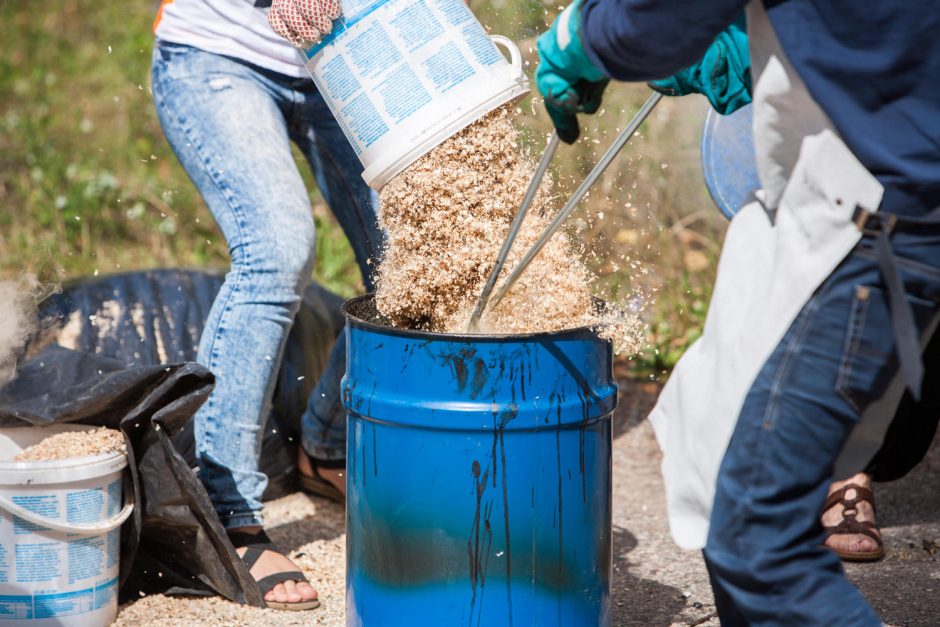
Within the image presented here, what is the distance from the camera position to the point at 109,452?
233cm

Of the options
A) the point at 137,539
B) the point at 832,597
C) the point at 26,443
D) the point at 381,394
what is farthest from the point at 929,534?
the point at 26,443

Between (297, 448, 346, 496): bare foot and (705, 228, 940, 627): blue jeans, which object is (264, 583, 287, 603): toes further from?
(705, 228, 940, 627): blue jeans

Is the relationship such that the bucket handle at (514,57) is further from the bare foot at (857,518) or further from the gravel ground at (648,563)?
the bare foot at (857,518)

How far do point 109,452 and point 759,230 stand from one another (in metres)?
1.47

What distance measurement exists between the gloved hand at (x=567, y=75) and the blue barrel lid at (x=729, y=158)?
1122mm

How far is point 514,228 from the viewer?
76.4 inches

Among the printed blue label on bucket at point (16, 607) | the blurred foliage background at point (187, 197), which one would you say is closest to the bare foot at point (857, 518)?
the blurred foliage background at point (187, 197)

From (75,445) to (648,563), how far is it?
1.42m

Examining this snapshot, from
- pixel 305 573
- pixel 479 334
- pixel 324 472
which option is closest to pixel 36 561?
pixel 305 573

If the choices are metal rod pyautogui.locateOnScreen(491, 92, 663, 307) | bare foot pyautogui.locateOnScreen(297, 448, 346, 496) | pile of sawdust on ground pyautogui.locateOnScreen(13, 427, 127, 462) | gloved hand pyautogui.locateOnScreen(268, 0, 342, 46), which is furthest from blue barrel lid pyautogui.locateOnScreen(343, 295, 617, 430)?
bare foot pyautogui.locateOnScreen(297, 448, 346, 496)

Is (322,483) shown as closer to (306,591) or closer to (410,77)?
(306,591)

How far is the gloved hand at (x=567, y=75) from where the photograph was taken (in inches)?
65.3

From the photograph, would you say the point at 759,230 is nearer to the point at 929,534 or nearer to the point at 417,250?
the point at 417,250

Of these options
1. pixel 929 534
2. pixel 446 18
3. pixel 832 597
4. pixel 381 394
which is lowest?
pixel 929 534
